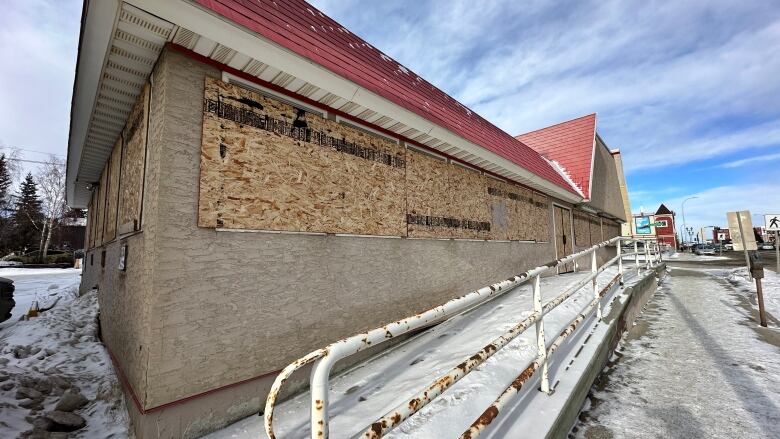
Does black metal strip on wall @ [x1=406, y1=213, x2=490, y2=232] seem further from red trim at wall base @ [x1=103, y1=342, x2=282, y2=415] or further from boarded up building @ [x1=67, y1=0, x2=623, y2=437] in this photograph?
red trim at wall base @ [x1=103, y1=342, x2=282, y2=415]

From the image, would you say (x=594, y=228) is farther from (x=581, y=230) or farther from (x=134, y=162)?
(x=134, y=162)

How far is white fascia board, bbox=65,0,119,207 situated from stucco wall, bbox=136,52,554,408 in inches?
20.5

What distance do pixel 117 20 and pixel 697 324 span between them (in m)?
8.87

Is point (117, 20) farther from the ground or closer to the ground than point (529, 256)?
farther from the ground

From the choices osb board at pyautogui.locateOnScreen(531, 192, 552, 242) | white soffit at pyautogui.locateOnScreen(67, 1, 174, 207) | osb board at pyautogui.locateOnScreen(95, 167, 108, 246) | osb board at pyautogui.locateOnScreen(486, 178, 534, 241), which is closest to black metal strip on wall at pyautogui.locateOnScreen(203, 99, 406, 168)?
white soffit at pyautogui.locateOnScreen(67, 1, 174, 207)

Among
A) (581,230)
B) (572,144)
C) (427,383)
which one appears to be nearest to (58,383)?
(427,383)

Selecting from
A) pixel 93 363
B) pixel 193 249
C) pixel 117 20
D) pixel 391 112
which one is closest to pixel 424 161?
pixel 391 112

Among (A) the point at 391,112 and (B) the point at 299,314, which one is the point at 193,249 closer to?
(B) the point at 299,314

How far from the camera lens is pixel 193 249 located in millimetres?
3297

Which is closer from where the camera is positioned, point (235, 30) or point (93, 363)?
point (235, 30)

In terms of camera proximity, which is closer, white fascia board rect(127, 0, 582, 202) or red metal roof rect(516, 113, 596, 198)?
white fascia board rect(127, 0, 582, 202)

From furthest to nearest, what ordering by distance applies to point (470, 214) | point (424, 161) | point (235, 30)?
point (470, 214) → point (424, 161) → point (235, 30)

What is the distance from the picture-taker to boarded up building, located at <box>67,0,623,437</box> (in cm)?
315

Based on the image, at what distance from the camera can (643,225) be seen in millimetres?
28375
